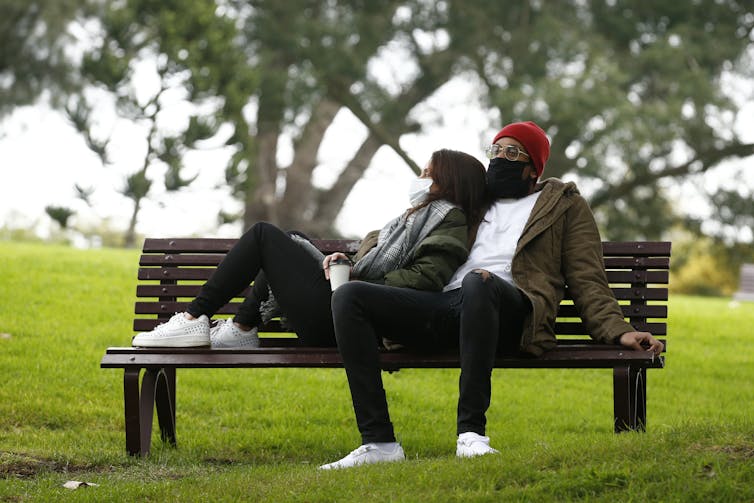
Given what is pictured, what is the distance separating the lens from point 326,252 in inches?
222

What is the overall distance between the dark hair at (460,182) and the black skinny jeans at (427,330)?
0.48m

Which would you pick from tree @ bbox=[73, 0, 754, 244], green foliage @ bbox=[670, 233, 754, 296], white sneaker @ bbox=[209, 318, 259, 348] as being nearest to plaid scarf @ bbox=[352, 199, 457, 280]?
white sneaker @ bbox=[209, 318, 259, 348]

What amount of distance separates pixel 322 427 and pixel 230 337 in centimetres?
111

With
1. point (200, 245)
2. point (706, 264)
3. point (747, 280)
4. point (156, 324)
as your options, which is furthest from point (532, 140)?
point (706, 264)

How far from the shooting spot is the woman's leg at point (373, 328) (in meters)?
4.43

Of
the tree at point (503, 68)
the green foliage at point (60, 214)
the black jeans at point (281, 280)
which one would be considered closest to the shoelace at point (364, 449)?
the black jeans at point (281, 280)

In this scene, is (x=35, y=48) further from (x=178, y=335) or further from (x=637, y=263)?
(x=637, y=263)

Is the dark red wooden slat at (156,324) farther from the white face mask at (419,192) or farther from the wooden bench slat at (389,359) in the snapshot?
the white face mask at (419,192)

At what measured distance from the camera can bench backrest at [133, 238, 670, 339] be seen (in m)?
5.34

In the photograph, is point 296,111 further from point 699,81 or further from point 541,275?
point 541,275

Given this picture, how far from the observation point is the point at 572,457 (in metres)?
3.75

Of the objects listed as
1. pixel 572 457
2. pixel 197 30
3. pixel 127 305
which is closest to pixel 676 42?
pixel 197 30

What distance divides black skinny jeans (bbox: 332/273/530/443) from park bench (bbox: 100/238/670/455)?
0.43 ft

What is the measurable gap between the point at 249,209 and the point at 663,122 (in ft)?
27.9
